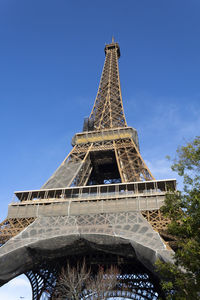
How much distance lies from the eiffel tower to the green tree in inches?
33.9

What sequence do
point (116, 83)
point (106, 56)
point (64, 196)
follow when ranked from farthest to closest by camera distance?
point (106, 56) < point (116, 83) < point (64, 196)

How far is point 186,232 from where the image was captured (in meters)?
9.48

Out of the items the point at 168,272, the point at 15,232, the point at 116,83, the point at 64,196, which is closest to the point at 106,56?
the point at 116,83

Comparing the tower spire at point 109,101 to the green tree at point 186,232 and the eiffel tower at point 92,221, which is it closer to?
the eiffel tower at point 92,221

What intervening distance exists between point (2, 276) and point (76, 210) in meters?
6.49

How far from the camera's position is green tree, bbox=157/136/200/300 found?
880 cm

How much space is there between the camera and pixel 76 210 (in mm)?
20359

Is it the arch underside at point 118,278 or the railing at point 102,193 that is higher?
the railing at point 102,193

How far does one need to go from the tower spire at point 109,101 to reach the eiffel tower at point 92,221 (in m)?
4.59

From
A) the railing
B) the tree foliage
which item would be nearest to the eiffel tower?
the railing

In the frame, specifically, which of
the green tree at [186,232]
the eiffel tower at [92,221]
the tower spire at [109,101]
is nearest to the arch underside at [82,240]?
the eiffel tower at [92,221]

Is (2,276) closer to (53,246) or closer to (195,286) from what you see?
(53,246)

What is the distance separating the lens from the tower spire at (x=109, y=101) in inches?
1428

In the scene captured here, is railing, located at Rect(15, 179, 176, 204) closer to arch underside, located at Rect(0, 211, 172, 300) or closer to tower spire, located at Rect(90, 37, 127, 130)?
arch underside, located at Rect(0, 211, 172, 300)
